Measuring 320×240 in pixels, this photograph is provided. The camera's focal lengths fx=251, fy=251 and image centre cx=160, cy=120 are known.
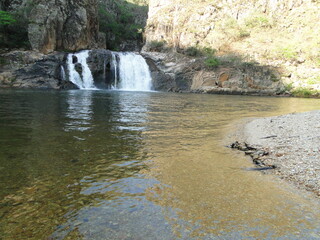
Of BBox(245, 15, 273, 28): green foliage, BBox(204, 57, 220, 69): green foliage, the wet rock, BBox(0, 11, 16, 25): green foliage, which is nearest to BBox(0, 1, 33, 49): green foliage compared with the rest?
BBox(0, 11, 16, 25): green foliage

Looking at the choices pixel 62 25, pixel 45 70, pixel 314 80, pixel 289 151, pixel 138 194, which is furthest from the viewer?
pixel 62 25

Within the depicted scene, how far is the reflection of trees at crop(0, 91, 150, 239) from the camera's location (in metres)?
2.59

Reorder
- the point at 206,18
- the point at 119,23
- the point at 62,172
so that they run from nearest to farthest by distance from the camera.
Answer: the point at 62,172, the point at 206,18, the point at 119,23

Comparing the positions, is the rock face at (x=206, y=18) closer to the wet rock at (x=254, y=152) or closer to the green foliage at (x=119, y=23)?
the green foliage at (x=119, y=23)

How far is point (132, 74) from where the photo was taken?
105ft

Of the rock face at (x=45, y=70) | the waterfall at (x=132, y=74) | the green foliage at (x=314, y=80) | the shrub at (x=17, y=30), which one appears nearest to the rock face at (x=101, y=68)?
the rock face at (x=45, y=70)

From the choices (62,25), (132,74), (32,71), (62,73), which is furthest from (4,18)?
(132,74)

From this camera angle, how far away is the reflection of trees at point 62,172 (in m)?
2.59

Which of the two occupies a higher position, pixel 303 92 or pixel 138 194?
pixel 303 92

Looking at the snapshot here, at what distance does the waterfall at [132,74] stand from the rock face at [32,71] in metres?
5.95

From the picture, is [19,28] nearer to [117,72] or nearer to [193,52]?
[117,72]

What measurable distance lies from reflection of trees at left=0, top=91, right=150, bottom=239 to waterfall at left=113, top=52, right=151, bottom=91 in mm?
24552

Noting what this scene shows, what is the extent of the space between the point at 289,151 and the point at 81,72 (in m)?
28.3

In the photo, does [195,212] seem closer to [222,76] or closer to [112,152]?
[112,152]
